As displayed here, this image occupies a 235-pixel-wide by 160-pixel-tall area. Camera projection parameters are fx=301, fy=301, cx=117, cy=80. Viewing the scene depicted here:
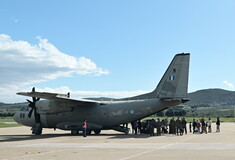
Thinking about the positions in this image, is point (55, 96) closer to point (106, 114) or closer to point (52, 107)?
point (52, 107)

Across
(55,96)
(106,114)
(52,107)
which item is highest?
(55,96)

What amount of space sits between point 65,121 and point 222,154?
58.8ft

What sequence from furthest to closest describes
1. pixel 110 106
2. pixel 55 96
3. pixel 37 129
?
1. pixel 37 129
2. pixel 110 106
3. pixel 55 96

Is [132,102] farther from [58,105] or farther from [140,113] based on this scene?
[58,105]

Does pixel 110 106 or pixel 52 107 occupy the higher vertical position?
pixel 110 106

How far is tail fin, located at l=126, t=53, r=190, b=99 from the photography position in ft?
85.7

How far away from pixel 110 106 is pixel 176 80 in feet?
20.9

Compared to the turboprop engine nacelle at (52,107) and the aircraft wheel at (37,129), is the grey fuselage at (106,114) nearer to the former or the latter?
the turboprop engine nacelle at (52,107)

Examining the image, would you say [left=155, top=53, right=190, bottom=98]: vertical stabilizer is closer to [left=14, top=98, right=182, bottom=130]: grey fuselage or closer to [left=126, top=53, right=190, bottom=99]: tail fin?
[left=126, top=53, right=190, bottom=99]: tail fin

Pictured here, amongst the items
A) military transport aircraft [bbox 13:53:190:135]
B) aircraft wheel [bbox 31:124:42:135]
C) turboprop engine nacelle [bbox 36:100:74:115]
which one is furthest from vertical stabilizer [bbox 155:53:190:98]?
aircraft wheel [bbox 31:124:42:135]

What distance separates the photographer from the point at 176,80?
86.4 ft

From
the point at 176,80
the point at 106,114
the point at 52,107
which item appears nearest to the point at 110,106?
the point at 106,114

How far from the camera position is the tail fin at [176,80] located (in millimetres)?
26109

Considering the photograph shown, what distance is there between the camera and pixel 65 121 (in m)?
28.5
